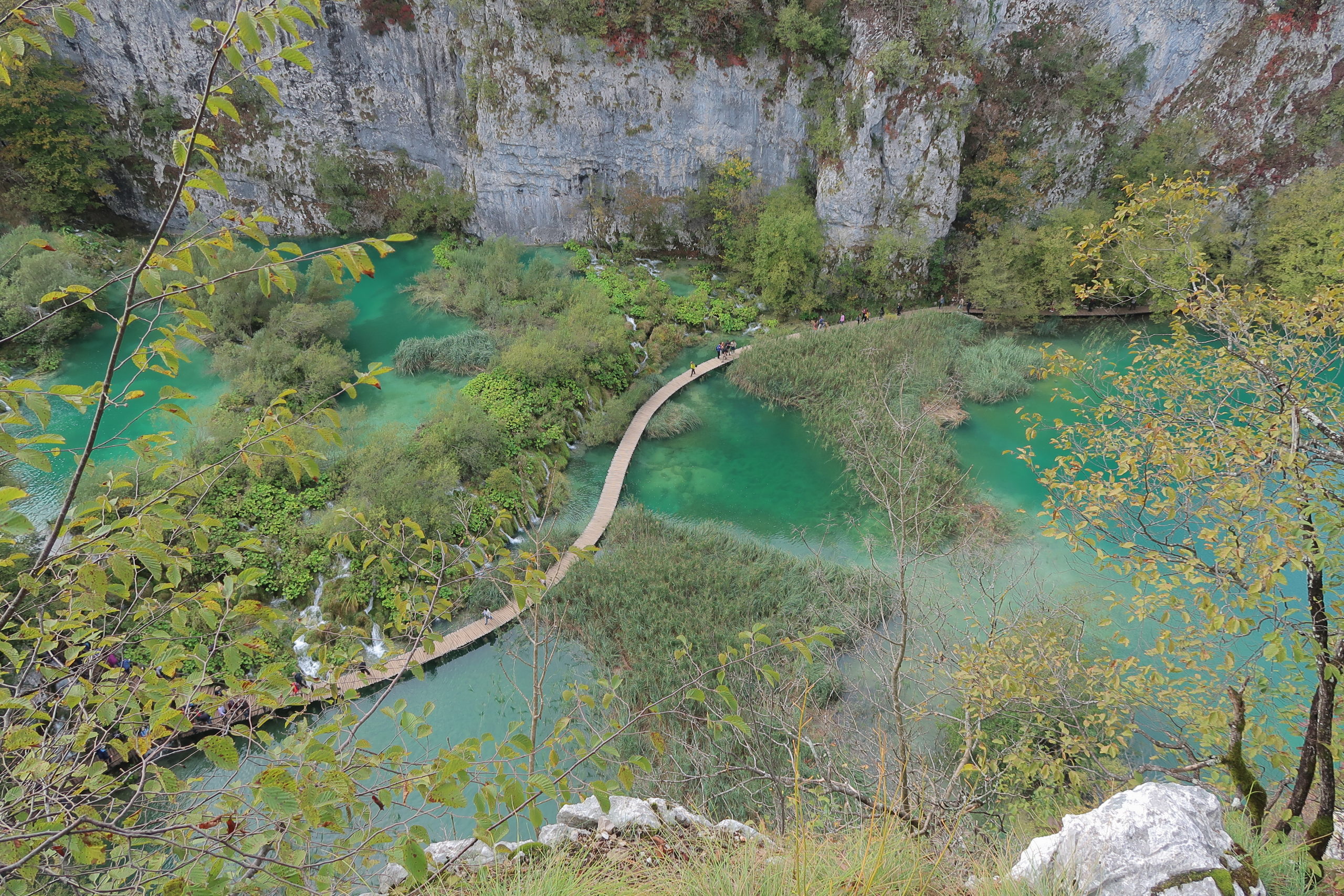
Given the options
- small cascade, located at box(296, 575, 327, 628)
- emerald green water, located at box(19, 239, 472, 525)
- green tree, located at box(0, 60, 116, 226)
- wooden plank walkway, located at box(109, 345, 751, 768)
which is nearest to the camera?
wooden plank walkway, located at box(109, 345, 751, 768)

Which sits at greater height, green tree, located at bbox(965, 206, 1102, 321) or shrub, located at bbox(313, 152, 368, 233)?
shrub, located at bbox(313, 152, 368, 233)

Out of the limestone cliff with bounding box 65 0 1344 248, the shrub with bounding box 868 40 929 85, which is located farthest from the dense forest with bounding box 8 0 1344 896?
the shrub with bounding box 868 40 929 85

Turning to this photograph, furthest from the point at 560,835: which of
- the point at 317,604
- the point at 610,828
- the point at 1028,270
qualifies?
the point at 1028,270

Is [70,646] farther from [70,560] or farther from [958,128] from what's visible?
[958,128]

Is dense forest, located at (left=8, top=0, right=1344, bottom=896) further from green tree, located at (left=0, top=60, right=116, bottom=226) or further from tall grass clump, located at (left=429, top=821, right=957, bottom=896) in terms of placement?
green tree, located at (left=0, top=60, right=116, bottom=226)

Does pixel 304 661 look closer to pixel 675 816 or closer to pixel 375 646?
pixel 375 646

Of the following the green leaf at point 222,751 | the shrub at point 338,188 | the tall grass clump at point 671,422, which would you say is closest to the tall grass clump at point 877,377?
the tall grass clump at point 671,422

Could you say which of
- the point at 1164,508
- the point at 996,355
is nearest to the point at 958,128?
the point at 996,355

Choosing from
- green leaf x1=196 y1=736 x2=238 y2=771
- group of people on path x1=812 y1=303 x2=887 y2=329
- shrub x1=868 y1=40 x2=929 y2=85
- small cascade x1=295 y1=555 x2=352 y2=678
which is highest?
shrub x1=868 y1=40 x2=929 y2=85
